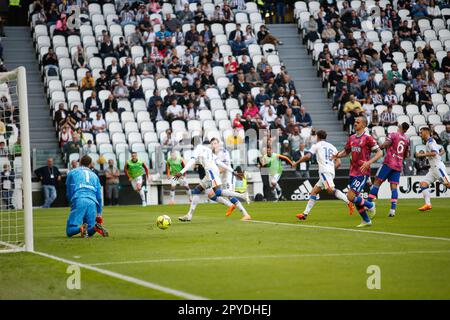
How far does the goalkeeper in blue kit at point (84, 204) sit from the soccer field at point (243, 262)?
260 mm

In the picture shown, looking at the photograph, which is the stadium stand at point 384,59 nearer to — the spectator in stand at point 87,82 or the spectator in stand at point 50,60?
the spectator in stand at point 87,82

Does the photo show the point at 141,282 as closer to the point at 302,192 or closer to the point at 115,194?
the point at 115,194

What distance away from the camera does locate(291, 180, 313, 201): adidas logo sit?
3450cm

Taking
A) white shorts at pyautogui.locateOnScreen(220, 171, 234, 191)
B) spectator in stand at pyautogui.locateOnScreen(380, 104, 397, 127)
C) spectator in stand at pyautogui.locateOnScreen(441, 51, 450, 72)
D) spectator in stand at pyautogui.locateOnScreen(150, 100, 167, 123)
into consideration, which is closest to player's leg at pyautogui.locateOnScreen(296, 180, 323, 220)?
white shorts at pyautogui.locateOnScreen(220, 171, 234, 191)

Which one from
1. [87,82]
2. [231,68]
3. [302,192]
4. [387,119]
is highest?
[231,68]

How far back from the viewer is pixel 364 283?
9.67 metres

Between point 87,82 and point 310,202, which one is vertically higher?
point 87,82

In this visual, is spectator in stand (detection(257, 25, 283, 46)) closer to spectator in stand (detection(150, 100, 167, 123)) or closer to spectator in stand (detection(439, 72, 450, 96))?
spectator in stand (detection(150, 100, 167, 123))

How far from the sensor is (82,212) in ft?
55.1

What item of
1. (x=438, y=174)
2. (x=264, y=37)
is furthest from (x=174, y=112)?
(x=438, y=174)

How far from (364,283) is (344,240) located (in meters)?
5.48

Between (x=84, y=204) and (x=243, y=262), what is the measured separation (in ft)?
18.8

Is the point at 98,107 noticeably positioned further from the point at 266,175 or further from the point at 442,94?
the point at 442,94

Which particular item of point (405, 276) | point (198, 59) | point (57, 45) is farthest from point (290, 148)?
point (405, 276)
